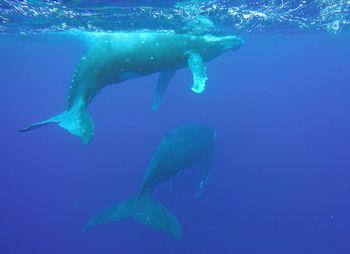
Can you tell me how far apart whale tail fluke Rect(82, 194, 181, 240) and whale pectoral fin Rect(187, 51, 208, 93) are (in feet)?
18.5

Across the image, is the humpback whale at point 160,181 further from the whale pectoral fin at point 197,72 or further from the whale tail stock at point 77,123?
the whale tail stock at point 77,123

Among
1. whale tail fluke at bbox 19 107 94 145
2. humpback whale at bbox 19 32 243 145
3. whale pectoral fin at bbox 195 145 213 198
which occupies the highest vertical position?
whale pectoral fin at bbox 195 145 213 198

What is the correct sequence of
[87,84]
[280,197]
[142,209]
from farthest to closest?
[280,197], [142,209], [87,84]

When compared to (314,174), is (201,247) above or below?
below

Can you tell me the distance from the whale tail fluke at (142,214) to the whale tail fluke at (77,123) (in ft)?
17.8

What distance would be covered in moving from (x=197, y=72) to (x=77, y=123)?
3385 millimetres

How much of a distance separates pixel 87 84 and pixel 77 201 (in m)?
17.4

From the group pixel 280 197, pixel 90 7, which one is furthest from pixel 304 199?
pixel 90 7

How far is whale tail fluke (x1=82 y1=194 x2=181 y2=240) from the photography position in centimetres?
1035

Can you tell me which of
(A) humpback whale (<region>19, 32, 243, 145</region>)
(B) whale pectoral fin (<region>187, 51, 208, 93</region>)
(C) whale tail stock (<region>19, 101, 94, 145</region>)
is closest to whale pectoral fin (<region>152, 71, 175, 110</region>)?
(B) whale pectoral fin (<region>187, 51, 208, 93</region>)

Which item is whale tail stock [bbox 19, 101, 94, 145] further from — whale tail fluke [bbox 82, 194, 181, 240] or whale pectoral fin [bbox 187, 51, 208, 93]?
whale tail fluke [bbox 82, 194, 181, 240]

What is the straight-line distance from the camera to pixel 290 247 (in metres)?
17.4

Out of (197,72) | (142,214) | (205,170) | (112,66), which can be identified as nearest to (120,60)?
(112,66)

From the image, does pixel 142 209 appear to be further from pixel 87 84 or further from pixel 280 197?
pixel 280 197
